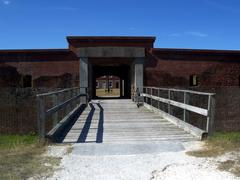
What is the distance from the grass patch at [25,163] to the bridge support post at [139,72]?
41.0 ft

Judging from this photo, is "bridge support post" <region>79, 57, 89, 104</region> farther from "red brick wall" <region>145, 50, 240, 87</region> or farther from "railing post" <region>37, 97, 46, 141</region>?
"railing post" <region>37, 97, 46, 141</region>

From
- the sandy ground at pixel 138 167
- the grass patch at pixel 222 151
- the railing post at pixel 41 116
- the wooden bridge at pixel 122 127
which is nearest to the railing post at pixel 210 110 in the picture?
Answer: the wooden bridge at pixel 122 127

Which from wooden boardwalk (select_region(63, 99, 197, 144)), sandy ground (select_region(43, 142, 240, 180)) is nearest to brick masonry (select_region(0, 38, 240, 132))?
wooden boardwalk (select_region(63, 99, 197, 144))

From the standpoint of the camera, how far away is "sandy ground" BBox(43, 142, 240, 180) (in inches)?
192

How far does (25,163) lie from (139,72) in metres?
14.0

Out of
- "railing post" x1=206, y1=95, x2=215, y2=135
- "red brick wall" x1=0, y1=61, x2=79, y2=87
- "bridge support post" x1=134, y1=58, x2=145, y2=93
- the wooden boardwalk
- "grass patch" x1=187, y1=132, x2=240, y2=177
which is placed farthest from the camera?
"red brick wall" x1=0, y1=61, x2=79, y2=87

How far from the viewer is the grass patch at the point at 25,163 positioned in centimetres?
495

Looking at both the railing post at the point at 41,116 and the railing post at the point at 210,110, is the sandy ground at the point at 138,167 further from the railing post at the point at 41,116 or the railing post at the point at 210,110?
the railing post at the point at 210,110

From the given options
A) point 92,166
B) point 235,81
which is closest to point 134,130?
point 92,166

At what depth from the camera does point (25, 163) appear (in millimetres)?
5555

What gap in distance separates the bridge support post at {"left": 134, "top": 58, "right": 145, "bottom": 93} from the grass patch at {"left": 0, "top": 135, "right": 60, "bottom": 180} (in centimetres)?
1250

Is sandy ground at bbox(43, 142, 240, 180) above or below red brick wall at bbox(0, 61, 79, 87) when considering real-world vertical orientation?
below

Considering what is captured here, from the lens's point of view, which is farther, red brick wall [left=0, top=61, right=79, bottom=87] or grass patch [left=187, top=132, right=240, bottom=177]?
red brick wall [left=0, top=61, right=79, bottom=87]

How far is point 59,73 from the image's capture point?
756 inches
